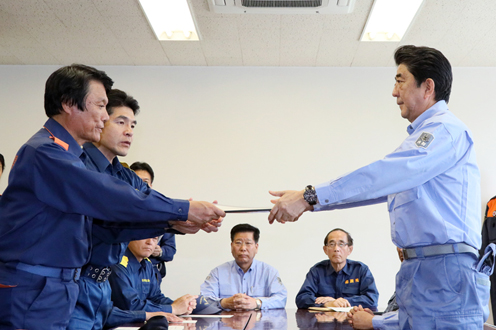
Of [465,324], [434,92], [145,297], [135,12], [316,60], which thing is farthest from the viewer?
[316,60]

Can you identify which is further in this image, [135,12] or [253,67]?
[253,67]

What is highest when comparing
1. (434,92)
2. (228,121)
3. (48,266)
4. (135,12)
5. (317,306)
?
(135,12)

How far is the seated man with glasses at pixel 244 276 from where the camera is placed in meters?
3.82

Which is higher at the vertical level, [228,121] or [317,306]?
[228,121]

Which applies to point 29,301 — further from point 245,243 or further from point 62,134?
point 245,243

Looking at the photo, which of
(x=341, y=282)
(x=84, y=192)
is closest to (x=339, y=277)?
(x=341, y=282)

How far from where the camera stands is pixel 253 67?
16.8 feet

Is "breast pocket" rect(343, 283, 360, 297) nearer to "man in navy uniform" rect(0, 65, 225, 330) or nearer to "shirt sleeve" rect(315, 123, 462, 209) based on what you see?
"shirt sleeve" rect(315, 123, 462, 209)

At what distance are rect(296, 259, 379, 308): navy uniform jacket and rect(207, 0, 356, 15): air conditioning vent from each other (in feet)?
7.25

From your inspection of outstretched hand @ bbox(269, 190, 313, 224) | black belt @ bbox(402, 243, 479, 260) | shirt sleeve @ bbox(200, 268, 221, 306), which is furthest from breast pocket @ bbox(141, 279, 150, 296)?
black belt @ bbox(402, 243, 479, 260)

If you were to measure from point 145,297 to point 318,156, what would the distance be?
8.70 ft

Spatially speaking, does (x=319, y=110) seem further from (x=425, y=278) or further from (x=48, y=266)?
(x=48, y=266)

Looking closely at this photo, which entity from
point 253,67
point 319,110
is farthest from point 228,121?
point 319,110

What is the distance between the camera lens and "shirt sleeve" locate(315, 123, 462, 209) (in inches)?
61.6
